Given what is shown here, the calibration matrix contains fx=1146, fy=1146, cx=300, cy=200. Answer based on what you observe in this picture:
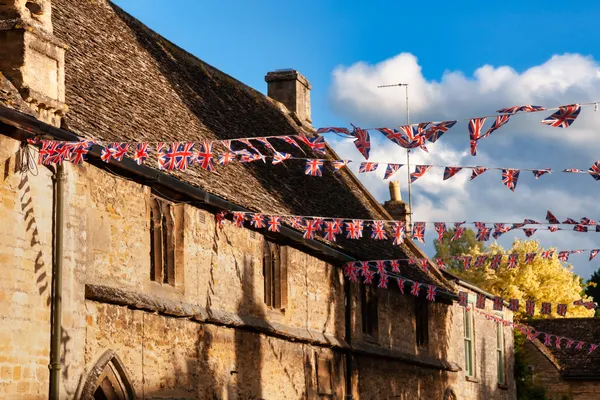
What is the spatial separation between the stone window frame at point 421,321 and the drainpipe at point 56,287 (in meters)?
14.6

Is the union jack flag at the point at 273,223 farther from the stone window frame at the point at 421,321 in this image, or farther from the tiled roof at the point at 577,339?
the tiled roof at the point at 577,339

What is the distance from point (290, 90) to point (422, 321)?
748 cm

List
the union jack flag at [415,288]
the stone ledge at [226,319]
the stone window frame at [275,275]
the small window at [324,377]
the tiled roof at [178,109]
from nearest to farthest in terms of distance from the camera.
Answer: the stone ledge at [226,319] < the tiled roof at [178,109] < the stone window frame at [275,275] < the small window at [324,377] < the union jack flag at [415,288]

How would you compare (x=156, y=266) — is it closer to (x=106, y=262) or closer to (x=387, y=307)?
(x=106, y=262)

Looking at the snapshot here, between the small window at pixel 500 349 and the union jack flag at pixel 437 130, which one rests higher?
the union jack flag at pixel 437 130

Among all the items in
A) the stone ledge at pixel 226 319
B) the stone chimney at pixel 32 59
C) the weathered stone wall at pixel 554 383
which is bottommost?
the weathered stone wall at pixel 554 383

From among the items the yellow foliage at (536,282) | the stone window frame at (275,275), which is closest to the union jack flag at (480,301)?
the stone window frame at (275,275)

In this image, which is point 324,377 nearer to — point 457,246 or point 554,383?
point 554,383

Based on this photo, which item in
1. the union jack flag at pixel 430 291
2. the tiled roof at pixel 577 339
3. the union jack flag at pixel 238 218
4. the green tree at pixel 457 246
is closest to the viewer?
the union jack flag at pixel 238 218

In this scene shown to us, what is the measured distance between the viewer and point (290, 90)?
31.0m

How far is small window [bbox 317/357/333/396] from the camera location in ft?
69.7

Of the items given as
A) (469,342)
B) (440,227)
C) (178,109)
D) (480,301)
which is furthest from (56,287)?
(469,342)

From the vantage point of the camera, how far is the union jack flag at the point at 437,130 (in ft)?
46.9

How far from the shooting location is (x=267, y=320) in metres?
19.3
